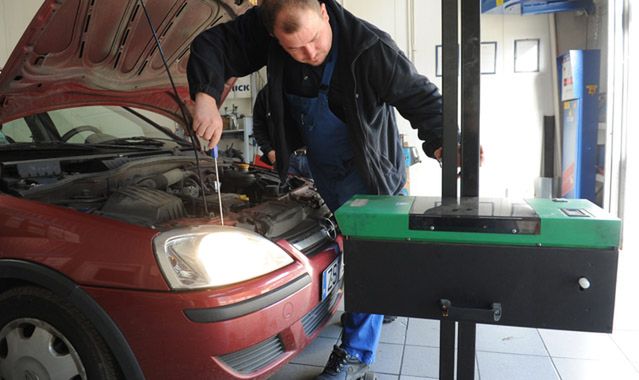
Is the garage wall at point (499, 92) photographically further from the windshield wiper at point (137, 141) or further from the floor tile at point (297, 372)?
the floor tile at point (297, 372)

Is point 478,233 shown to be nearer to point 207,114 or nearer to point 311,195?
Result: point 207,114

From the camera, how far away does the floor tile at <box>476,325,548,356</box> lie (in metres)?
2.18

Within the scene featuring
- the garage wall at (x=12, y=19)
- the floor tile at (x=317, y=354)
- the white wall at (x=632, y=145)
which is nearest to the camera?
the floor tile at (x=317, y=354)

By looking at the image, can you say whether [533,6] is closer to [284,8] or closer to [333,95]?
[333,95]

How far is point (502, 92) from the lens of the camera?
521cm

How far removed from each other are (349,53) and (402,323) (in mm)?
1478

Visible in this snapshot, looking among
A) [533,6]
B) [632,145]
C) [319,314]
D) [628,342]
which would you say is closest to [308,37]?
[319,314]

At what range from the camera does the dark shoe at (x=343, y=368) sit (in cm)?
182

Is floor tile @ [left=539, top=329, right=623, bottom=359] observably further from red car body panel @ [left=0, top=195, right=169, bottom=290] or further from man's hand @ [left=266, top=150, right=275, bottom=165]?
red car body panel @ [left=0, top=195, right=169, bottom=290]

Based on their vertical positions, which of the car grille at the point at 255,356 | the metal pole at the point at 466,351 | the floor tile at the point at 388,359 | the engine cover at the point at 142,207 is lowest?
the floor tile at the point at 388,359

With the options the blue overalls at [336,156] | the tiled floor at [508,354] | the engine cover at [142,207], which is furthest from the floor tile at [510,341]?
the engine cover at [142,207]

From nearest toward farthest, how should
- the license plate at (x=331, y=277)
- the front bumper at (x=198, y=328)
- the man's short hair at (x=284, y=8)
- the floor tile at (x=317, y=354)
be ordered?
1. the front bumper at (x=198, y=328)
2. the man's short hair at (x=284, y=8)
3. the license plate at (x=331, y=277)
4. the floor tile at (x=317, y=354)

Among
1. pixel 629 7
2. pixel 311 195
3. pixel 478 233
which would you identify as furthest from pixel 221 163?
pixel 629 7

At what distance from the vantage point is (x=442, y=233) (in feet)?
3.33
